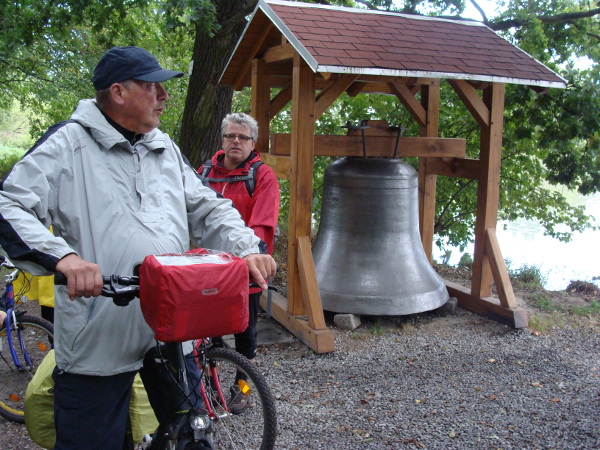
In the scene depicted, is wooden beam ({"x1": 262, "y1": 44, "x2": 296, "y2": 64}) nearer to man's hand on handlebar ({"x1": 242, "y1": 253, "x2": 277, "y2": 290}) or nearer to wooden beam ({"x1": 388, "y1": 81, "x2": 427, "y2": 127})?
wooden beam ({"x1": 388, "y1": 81, "x2": 427, "y2": 127})

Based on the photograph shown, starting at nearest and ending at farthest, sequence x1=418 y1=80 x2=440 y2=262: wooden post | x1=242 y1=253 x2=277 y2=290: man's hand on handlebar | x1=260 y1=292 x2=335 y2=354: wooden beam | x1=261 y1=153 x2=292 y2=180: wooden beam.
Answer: x1=242 y1=253 x2=277 y2=290: man's hand on handlebar → x1=260 y1=292 x2=335 y2=354: wooden beam → x1=261 y1=153 x2=292 y2=180: wooden beam → x1=418 y1=80 x2=440 y2=262: wooden post

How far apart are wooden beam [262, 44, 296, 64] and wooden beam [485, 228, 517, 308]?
95.4 inches

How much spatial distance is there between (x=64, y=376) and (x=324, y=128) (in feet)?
26.3

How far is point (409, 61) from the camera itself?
5121mm

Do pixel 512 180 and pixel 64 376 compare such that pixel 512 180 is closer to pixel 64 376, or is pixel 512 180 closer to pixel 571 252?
pixel 571 252

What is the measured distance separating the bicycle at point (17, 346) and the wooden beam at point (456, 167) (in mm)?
4046

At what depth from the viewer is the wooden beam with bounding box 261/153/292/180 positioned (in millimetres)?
5363

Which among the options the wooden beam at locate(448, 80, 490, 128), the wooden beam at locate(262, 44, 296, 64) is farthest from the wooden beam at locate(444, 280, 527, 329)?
the wooden beam at locate(262, 44, 296, 64)

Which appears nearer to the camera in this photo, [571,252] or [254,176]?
[254,176]

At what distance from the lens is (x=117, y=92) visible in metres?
2.08

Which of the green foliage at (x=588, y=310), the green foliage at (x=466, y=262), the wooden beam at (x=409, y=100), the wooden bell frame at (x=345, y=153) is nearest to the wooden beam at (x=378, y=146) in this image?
the wooden bell frame at (x=345, y=153)

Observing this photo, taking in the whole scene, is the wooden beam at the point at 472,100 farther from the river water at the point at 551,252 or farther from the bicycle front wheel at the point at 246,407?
the river water at the point at 551,252

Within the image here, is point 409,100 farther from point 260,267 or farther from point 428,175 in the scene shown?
point 260,267

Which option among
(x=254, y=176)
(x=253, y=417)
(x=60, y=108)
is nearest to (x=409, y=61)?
(x=254, y=176)
